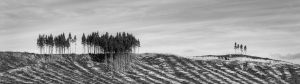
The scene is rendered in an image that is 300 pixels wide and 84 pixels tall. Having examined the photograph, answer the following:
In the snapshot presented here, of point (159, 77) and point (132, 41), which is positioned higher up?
point (132, 41)

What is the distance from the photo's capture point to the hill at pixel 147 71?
159375mm

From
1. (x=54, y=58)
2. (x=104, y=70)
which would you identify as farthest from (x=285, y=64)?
(x=54, y=58)

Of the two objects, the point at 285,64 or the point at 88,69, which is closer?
the point at 88,69

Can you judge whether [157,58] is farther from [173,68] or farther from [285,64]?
[285,64]

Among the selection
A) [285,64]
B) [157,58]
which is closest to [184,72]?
[157,58]

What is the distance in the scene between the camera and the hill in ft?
523

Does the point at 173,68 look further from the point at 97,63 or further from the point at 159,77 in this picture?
the point at 97,63

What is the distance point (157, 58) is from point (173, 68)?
51.9 feet

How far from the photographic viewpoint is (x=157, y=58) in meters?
196

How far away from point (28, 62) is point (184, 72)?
5454cm

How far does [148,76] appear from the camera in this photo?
169 meters

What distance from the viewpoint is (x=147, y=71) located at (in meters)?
176

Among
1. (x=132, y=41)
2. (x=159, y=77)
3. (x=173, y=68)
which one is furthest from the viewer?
(x=132, y=41)

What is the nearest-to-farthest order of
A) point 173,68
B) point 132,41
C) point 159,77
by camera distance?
point 159,77
point 173,68
point 132,41
